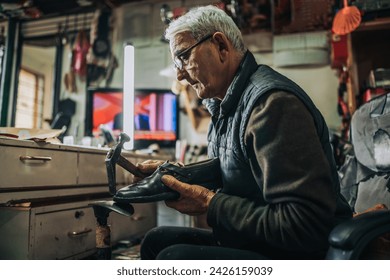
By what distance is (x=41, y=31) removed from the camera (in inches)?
129

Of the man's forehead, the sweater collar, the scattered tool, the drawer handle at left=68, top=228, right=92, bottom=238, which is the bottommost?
the drawer handle at left=68, top=228, right=92, bottom=238

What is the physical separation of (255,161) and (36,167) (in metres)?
0.95

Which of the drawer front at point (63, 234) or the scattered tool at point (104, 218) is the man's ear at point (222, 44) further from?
the drawer front at point (63, 234)

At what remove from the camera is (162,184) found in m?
0.71

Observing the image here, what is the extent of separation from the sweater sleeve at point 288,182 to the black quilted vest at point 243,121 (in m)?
0.03

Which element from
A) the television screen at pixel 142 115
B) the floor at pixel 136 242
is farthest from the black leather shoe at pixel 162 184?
the television screen at pixel 142 115

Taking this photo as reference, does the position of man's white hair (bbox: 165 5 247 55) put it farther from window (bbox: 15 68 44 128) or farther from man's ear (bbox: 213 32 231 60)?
window (bbox: 15 68 44 128)

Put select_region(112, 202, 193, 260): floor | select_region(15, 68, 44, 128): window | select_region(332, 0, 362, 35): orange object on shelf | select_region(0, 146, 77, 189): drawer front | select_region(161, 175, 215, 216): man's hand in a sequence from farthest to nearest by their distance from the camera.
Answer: select_region(15, 68, 44, 128): window, select_region(332, 0, 362, 35): orange object on shelf, select_region(112, 202, 193, 260): floor, select_region(0, 146, 77, 189): drawer front, select_region(161, 175, 215, 216): man's hand

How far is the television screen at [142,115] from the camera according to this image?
237cm

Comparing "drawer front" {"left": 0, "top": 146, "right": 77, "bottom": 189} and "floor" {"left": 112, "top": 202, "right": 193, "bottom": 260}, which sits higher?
"drawer front" {"left": 0, "top": 146, "right": 77, "bottom": 189}

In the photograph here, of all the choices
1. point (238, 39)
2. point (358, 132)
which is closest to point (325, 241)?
point (238, 39)

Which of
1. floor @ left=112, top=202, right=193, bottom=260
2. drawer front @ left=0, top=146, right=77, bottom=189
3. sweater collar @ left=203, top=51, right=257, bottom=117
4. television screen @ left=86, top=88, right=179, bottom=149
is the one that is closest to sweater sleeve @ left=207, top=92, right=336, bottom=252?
sweater collar @ left=203, top=51, right=257, bottom=117

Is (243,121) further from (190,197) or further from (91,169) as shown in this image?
(91,169)

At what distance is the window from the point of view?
3.52 metres
